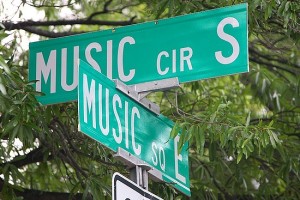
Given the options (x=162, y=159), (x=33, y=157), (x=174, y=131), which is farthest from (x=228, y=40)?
(x=33, y=157)

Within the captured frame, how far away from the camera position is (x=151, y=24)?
15.1 feet

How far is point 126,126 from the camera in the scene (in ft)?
13.7

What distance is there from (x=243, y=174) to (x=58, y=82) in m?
3.24

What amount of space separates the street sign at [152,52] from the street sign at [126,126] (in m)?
0.25

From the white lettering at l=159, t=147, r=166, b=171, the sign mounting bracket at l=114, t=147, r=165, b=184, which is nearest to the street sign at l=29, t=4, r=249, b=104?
the white lettering at l=159, t=147, r=166, b=171

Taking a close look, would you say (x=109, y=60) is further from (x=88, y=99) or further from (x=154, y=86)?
(x=88, y=99)

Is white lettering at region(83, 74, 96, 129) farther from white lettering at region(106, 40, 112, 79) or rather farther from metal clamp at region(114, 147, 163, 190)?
white lettering at region(106, 40, 112, 79)

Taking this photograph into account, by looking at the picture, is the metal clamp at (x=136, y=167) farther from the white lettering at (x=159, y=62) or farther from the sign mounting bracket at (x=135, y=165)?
the white lettering at (x=159, y=62)

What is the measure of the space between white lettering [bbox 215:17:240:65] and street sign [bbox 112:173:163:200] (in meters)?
0.80

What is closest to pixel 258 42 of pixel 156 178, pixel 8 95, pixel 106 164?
pixel 106 164

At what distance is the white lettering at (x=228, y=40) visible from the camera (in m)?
4.33

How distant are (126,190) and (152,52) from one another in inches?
36.6

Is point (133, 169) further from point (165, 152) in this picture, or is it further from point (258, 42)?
point (258, 42)

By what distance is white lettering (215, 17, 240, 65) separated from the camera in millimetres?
4328
